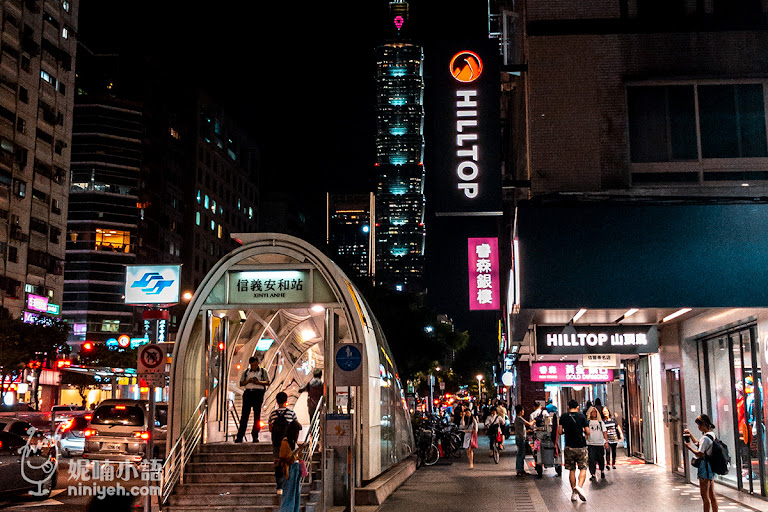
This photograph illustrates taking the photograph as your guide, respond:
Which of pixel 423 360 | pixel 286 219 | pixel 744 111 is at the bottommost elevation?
pixel 423 360

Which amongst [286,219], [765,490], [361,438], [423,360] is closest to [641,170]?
[765,490]

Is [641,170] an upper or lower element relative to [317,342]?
upper

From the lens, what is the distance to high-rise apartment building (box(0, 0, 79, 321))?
65750 mm

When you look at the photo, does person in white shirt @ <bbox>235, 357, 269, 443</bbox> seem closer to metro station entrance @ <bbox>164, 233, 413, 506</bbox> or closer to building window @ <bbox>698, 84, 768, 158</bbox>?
metro station entrance @ <bbox>164, 233, 413, 506</bbox>

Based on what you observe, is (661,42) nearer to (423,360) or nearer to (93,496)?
(93,496)

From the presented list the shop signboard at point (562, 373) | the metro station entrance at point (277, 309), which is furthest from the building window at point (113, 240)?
the metro station entrance at point (277, 309)

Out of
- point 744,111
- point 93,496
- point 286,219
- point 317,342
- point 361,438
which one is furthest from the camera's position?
point 286,219

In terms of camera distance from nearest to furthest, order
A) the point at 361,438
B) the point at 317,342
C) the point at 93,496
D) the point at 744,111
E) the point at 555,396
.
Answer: the point at 93,496, the point at 361,438, the point at 744,111, the point at 317,342, the point at 555,396

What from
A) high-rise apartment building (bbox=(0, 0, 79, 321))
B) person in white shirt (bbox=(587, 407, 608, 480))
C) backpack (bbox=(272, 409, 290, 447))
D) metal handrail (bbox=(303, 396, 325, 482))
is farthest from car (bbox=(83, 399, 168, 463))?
high-rise apartment building (bbox=(0, 0, 79, 321))

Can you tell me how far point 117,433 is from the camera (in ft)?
60.0

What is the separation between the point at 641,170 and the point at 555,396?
32.6 meters

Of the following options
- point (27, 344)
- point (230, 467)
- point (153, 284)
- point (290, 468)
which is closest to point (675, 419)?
point (230, 467)

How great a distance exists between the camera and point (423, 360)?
143ft

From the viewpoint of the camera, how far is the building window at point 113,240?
320ft
